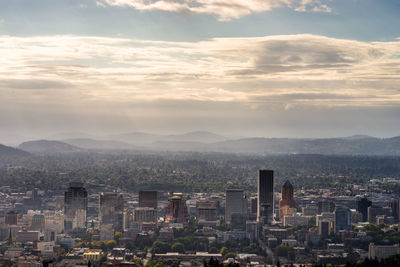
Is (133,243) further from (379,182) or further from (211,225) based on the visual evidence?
(379,182)

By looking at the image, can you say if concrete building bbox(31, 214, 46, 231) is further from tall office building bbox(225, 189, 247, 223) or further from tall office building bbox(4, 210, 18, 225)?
tall office building bbox(225, 189, 247, 223)

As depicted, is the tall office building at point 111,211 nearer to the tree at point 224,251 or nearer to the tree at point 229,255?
the tree at point 224,251

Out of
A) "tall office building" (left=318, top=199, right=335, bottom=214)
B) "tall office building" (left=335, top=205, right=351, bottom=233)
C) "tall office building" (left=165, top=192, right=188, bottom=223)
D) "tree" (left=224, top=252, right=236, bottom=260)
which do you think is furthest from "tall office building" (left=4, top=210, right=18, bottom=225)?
"tall office building" (left=318, top=199, right=335, bottom=214)

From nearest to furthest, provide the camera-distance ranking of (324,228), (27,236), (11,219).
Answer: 1. (27,236)
2. (324,228)
3. (11,219)

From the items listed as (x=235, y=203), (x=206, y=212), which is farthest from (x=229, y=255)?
(x=235, y=203)

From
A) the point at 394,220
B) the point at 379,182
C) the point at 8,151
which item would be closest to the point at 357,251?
the point at 394,220

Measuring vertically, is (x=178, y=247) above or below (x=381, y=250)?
below

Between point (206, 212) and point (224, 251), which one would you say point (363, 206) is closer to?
point (206, 212)
